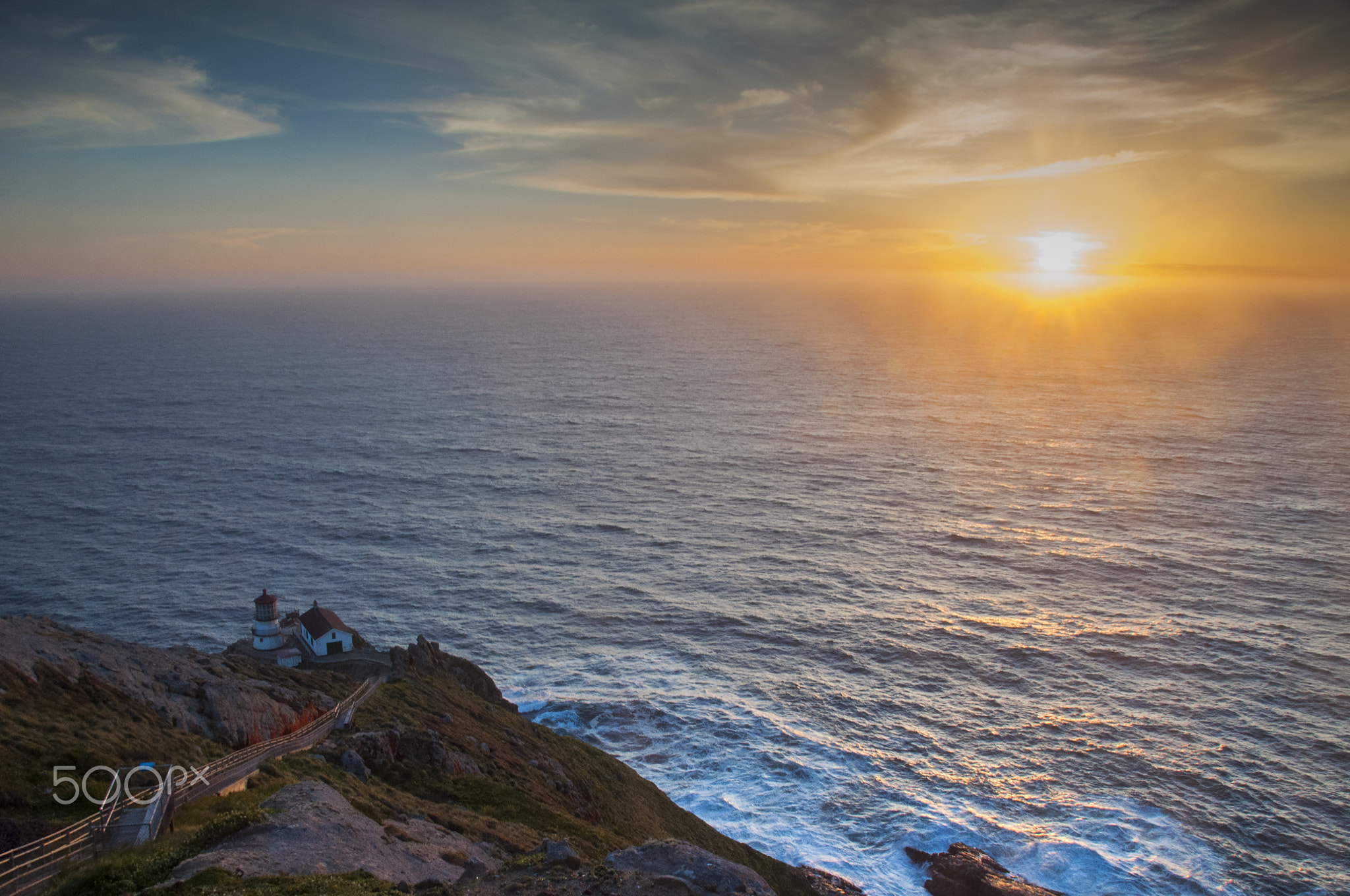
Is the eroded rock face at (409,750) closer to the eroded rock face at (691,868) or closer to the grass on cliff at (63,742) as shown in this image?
the grass on cliff at (63,742)

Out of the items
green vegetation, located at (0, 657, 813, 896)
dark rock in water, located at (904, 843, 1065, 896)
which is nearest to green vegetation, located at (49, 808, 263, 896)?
green vegetation, located at (0, 657, 813, 896)

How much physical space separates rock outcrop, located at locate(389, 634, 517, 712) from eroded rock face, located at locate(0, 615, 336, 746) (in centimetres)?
922

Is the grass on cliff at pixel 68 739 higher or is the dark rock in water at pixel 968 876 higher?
the grass on cliff at pixel 68 739

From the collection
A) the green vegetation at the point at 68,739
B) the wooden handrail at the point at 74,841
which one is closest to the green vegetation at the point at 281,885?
the wooden handrail at the point at 74,841

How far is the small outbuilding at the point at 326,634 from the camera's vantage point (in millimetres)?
47000

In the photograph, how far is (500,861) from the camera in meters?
24.6

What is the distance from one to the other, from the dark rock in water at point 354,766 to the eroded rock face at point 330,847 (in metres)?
4.04

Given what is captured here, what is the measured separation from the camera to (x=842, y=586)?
68.0m

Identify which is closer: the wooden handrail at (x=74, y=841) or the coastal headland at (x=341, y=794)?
the wooden handrail at (x=74, y=841)

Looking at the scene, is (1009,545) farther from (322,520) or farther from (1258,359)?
(1258,359)

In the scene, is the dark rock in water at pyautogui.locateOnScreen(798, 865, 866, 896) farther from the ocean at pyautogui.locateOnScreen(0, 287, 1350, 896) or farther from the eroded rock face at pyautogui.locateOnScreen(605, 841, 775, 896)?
the eroded rock face at pyautogui.locateOnScreen(605, 841, 775, 896)

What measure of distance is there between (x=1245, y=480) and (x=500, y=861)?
95659mm

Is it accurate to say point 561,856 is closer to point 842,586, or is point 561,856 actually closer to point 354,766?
point 354,766

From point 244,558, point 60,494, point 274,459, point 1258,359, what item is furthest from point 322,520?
point 1258,359
